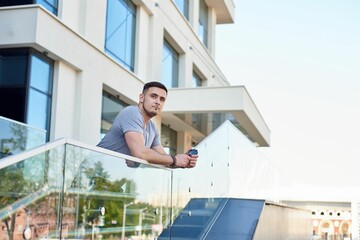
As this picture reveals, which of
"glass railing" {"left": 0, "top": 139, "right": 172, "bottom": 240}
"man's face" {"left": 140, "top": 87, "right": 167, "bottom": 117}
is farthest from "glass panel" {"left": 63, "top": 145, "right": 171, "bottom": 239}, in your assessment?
"man's face" {"left": 140, "top": 87, "right": 167, "bottom": 117}

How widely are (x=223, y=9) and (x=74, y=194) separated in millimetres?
29077

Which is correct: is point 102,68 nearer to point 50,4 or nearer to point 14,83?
point 50,4

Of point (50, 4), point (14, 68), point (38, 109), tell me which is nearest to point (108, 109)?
point (38, 109)

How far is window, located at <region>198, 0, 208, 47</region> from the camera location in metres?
29.5

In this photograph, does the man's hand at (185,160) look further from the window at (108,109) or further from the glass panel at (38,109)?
the window at (108,109)

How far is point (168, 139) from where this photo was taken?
24.2 meters

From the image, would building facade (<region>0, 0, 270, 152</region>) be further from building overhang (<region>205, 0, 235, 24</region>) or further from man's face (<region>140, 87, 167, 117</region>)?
man's face (<region>140, 87, 167, 117</region>)

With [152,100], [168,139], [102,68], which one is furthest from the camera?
[168,139]

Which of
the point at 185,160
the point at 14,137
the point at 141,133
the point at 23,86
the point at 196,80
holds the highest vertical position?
the point at 196,80

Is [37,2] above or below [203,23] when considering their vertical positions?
below

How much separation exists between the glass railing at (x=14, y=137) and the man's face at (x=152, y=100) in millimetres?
4651

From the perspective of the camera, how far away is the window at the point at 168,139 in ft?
76.8

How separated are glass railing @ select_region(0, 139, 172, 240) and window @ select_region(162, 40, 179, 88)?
17.3m

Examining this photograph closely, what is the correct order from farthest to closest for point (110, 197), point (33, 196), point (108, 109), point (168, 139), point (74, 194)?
point (168, 139) < point (108, 109) < point (110, 197) < point (74, 194) < point (33, 196)
